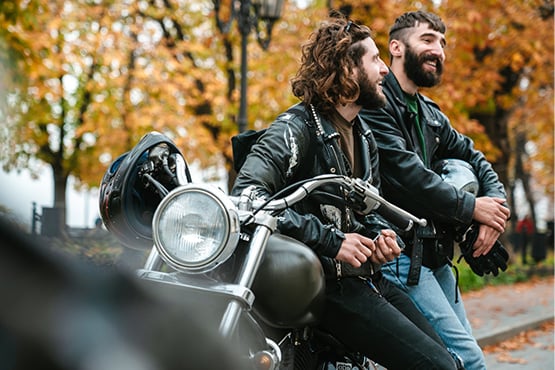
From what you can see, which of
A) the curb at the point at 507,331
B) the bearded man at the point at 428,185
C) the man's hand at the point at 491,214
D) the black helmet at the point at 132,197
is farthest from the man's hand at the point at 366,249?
the curb at the point at 507,331

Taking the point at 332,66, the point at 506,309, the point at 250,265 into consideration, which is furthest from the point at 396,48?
the point at 506,309

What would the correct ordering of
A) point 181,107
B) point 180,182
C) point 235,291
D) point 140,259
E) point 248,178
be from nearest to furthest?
1. point 235,291
2. point 180,182
3. point 248,178
4. point 140,259
5. point 181,107

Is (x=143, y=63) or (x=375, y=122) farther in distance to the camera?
(x=143, y=63)

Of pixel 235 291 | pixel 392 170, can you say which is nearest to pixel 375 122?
pixel 392 170

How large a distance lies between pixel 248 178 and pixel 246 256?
0.48 m

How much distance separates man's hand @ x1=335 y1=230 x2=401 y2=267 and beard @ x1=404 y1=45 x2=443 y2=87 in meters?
1.32

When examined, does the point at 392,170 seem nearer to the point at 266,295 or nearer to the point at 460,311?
the point at 460,311

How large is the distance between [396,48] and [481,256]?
1058 mm

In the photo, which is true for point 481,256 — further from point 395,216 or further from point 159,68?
point 159,68

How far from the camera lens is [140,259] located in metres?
5.92

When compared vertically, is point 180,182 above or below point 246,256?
above

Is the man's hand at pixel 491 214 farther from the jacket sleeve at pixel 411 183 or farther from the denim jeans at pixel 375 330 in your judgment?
the denim jeans at pixel 375 330

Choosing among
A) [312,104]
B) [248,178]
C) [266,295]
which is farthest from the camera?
[312,104]

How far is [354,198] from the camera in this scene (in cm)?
228
